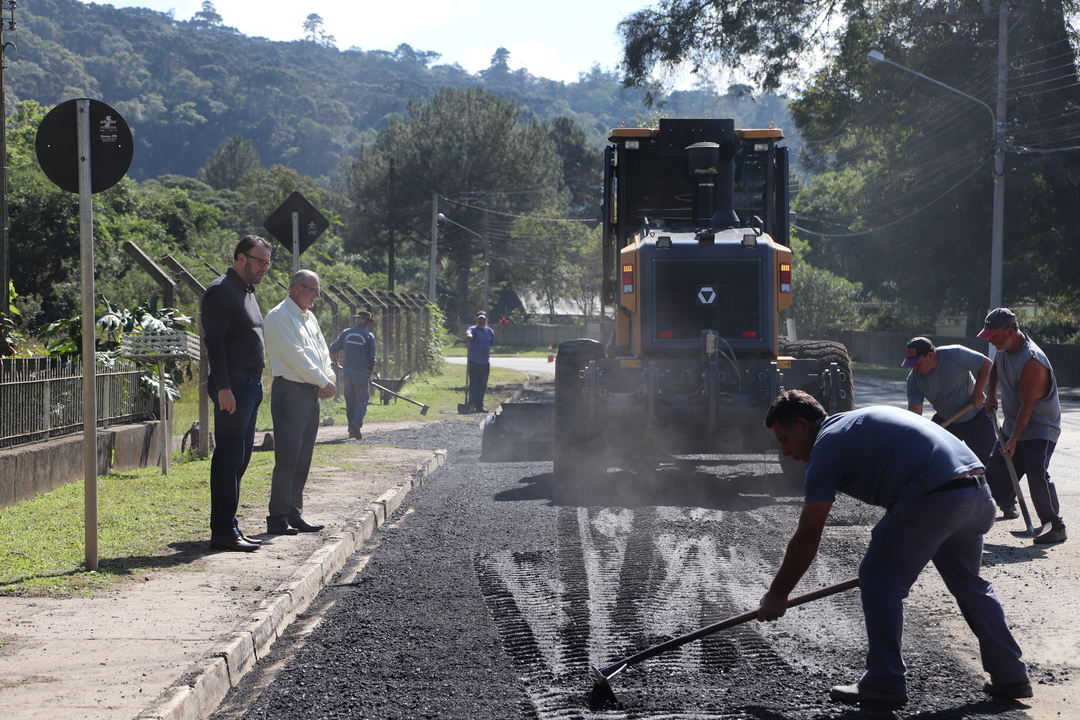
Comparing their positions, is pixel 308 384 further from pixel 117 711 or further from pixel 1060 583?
pixel 1060 583

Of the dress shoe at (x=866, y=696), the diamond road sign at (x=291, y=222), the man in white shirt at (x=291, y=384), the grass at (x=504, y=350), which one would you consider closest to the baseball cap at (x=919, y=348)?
the dress shoe at (x=866, y=696)

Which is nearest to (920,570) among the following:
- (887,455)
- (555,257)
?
(887,455)

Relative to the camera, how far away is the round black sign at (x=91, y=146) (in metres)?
6.60

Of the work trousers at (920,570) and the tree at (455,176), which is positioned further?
the tree at (455,176)

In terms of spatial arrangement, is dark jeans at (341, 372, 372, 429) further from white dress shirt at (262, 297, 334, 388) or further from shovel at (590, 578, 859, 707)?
shovel at (590, 578, 859, 707)

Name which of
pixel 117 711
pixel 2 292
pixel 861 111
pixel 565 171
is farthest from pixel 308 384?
pixel 565 171

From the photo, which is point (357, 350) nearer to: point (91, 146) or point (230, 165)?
point (91, 146)

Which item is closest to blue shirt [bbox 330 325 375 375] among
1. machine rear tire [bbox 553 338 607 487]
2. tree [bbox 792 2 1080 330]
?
machine rear tire [bbox 553 338 607 487]

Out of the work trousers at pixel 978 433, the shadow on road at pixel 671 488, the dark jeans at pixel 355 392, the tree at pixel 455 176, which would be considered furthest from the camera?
the tree at pixel 455 176

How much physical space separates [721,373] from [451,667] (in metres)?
5.76

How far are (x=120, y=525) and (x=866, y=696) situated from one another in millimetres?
5730

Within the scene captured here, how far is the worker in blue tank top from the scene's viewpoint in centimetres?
436

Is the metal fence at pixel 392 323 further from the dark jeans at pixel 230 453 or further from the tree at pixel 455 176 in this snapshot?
the tree at pixel 455 176

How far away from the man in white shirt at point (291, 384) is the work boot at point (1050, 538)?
17.2 feet
